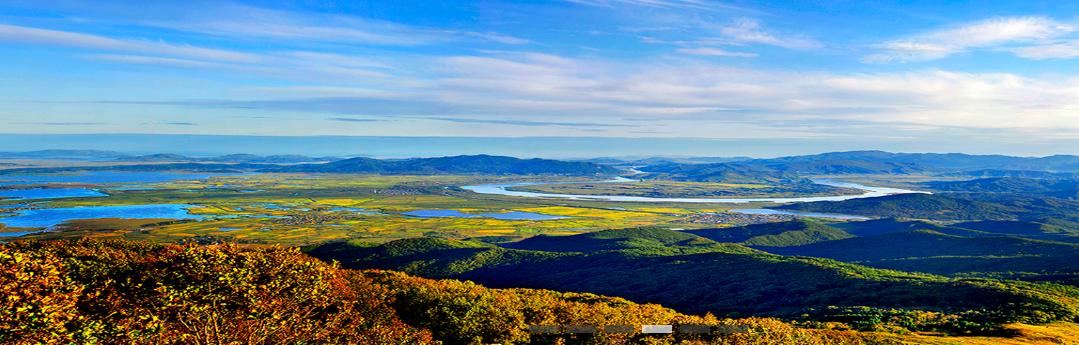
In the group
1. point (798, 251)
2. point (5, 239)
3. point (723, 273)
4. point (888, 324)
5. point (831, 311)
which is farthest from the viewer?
point (798, 251)

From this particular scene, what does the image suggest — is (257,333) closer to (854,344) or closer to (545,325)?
(545,325)

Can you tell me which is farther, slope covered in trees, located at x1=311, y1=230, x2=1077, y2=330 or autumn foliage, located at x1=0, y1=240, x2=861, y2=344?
slope covered in trees, located at x1=311, y1=230, x2=1077, y2=330

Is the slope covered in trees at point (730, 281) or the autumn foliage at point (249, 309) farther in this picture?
the slope covered in trees at point (730, 281)

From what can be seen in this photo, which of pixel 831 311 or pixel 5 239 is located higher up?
pixel 831 311

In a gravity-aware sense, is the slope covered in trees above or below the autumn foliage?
below

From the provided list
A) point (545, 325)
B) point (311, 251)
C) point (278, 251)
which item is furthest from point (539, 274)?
point (278, 251)

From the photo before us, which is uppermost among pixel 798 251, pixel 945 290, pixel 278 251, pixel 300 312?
pixel 278 251

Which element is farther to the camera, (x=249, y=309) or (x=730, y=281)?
(x=730, y=281)

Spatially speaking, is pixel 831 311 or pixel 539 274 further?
pixel 539 274

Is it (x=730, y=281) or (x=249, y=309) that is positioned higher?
(x=249, y=309)

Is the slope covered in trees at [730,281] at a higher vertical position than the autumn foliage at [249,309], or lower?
lower

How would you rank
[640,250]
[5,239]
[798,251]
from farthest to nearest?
[798,251] < [5,239] < [640,250]
